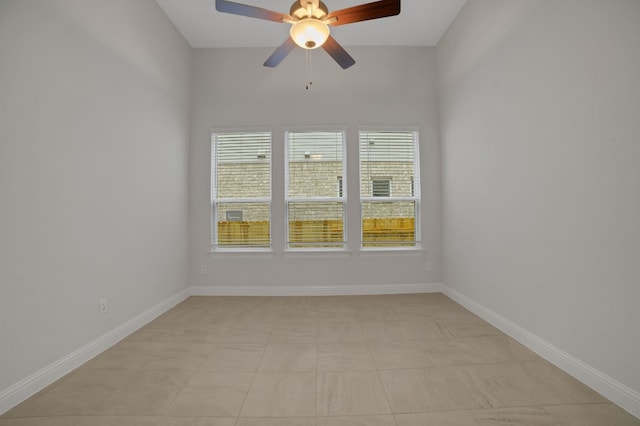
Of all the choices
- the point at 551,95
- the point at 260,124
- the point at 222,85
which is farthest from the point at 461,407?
the point at 222,85

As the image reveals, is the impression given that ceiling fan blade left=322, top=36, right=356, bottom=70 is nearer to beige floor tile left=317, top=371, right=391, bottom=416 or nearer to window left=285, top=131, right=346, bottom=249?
window left=285, top=131, right=346, bottom=249

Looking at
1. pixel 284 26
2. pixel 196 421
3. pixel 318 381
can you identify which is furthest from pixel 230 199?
pixel 196 421

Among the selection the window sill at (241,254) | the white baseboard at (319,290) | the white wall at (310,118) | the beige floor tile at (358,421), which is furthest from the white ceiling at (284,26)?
the beige floor tile at (358,421)

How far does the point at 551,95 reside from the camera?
2186 mm

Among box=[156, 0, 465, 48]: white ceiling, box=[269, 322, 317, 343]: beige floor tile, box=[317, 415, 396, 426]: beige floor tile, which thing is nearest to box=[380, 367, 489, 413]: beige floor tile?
box=[317, 415, 396, 426]: beige floor tile

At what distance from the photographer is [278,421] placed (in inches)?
62.3

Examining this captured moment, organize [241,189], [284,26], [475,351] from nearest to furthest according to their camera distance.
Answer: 1. [475,351]
2. [284,26]
3. [241,189]

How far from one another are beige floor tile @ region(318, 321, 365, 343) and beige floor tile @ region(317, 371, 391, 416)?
557 mm

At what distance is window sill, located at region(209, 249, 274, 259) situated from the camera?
4078 mm

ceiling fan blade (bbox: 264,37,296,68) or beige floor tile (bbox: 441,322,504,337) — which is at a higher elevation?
ceiling fan blade (bbox: 264,37,296,68)

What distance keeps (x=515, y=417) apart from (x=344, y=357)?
1125 millimetres

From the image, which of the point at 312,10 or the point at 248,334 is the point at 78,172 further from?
the point at 312,10

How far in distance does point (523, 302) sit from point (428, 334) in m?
0.85

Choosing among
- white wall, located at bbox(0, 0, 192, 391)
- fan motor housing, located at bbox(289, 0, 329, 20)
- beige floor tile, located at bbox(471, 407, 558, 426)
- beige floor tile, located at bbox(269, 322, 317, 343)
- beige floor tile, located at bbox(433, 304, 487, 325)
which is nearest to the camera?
beige floor tile, located at bbox(471, 407, 558, 426)
